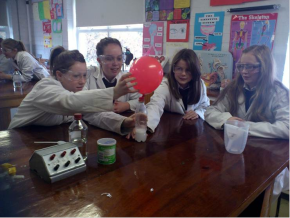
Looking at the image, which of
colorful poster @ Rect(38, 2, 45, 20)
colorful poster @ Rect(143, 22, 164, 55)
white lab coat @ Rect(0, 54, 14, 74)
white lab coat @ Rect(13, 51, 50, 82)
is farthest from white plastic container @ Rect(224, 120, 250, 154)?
colorful poster @ Rect(38, 2, 45, 20)

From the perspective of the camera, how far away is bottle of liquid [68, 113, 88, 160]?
45.6 inches

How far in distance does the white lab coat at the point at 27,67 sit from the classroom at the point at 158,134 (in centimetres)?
41

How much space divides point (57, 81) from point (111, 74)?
0.71m

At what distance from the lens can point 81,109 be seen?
1.18 metres

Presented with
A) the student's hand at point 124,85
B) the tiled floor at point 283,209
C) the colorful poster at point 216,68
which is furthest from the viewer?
the colorful poster at point 216,68

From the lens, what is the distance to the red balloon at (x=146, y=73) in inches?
47.8

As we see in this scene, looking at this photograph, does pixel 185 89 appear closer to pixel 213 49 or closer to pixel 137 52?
pixel 213 49

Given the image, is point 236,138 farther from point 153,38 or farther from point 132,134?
point 153,38

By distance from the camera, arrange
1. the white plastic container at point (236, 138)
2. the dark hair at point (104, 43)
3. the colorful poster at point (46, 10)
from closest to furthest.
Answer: the white plastic container at point (236, 138), the dark hair at point (104, 43), the colorful poster at point (46, 10)

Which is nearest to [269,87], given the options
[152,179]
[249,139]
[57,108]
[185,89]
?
[249,139]

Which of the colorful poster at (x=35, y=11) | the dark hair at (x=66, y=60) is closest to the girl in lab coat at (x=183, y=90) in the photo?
the dark hair at (x=66, y=60)

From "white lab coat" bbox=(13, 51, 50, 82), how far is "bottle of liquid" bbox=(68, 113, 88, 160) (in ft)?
8.83

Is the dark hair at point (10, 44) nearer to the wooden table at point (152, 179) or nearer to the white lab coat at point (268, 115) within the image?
the wooden table at point (152, 179)

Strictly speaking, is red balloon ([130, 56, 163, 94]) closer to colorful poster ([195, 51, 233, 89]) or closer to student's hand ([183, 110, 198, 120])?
student's hand ([183, 110, 198, 120])
